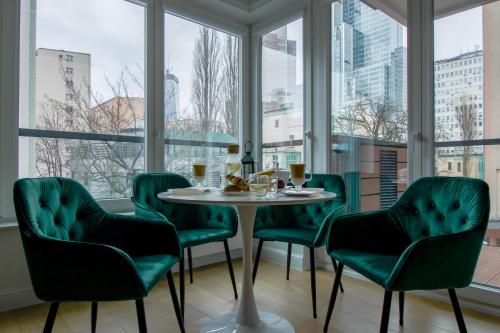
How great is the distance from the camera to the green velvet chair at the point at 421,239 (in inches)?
50.5

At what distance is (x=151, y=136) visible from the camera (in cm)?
273

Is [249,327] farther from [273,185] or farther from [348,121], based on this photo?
[348,121]

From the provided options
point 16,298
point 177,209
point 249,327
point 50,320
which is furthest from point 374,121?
point 16,298

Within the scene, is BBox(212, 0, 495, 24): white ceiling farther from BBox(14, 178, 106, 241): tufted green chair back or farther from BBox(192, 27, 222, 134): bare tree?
BBox(14, 178, 106, 241): tufted green chair back

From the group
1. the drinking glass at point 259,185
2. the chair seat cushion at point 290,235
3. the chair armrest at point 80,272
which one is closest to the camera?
the chair armrest at point 80,272

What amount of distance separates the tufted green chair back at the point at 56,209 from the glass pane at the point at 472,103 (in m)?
→ 2.18

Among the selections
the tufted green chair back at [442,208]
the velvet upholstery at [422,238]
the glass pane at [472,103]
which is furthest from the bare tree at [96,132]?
the glass pane at [472,103]

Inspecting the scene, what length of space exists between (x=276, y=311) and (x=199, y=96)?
78.0 inches

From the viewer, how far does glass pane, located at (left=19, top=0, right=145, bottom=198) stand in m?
2.26

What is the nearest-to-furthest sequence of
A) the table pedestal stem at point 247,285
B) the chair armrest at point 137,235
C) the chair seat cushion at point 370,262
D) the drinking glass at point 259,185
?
the chair seat cushion at point 370,262 < the drinking glass at point 259,185 < the chair armrest at point 137,235 < the table pedestal stem at point 247,285

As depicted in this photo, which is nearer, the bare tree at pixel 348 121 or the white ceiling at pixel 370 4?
the white ceiling at pixel 370 4

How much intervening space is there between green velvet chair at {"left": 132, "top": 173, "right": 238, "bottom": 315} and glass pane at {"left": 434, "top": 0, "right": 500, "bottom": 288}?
4.91 feet

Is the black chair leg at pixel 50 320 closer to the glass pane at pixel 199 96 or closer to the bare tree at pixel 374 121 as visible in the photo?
the glass pane at pixel 199 96

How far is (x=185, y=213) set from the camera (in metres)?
2.42
